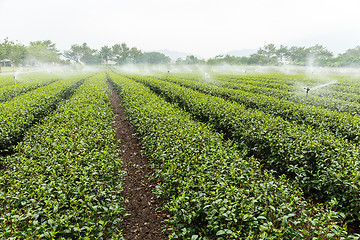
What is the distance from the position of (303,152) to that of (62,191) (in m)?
4.38

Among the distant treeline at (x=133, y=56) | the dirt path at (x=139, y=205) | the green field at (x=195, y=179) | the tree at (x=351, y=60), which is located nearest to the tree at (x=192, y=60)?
the distant treeline at (x=133, y=56)

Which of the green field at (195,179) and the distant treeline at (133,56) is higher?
the distant treeline at (133,56)

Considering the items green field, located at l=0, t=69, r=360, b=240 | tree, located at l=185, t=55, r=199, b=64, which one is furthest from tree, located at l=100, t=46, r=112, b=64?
green field, located at l=0, t=69, r=360, b=240

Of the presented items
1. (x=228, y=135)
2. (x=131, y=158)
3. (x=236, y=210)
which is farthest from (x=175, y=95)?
(x=236, y=210)

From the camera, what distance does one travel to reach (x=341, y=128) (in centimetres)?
534

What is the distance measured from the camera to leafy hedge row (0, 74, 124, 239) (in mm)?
2008

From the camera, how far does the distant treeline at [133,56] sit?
1909 inches

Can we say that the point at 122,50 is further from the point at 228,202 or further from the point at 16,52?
the point at 228,202

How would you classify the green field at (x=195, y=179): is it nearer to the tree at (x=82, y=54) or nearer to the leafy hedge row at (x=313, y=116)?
the leafy hedge row at (x=313, y=116)

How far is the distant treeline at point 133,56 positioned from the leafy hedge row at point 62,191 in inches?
2012

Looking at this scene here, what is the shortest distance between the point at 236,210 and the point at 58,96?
11218 mm

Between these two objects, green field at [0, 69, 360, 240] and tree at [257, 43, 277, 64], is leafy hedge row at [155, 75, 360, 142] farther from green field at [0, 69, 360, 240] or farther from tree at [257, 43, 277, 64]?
tree at [257, 43, 277, 64]

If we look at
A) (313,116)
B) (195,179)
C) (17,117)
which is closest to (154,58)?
(17,117)

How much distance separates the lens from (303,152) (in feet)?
12.9
